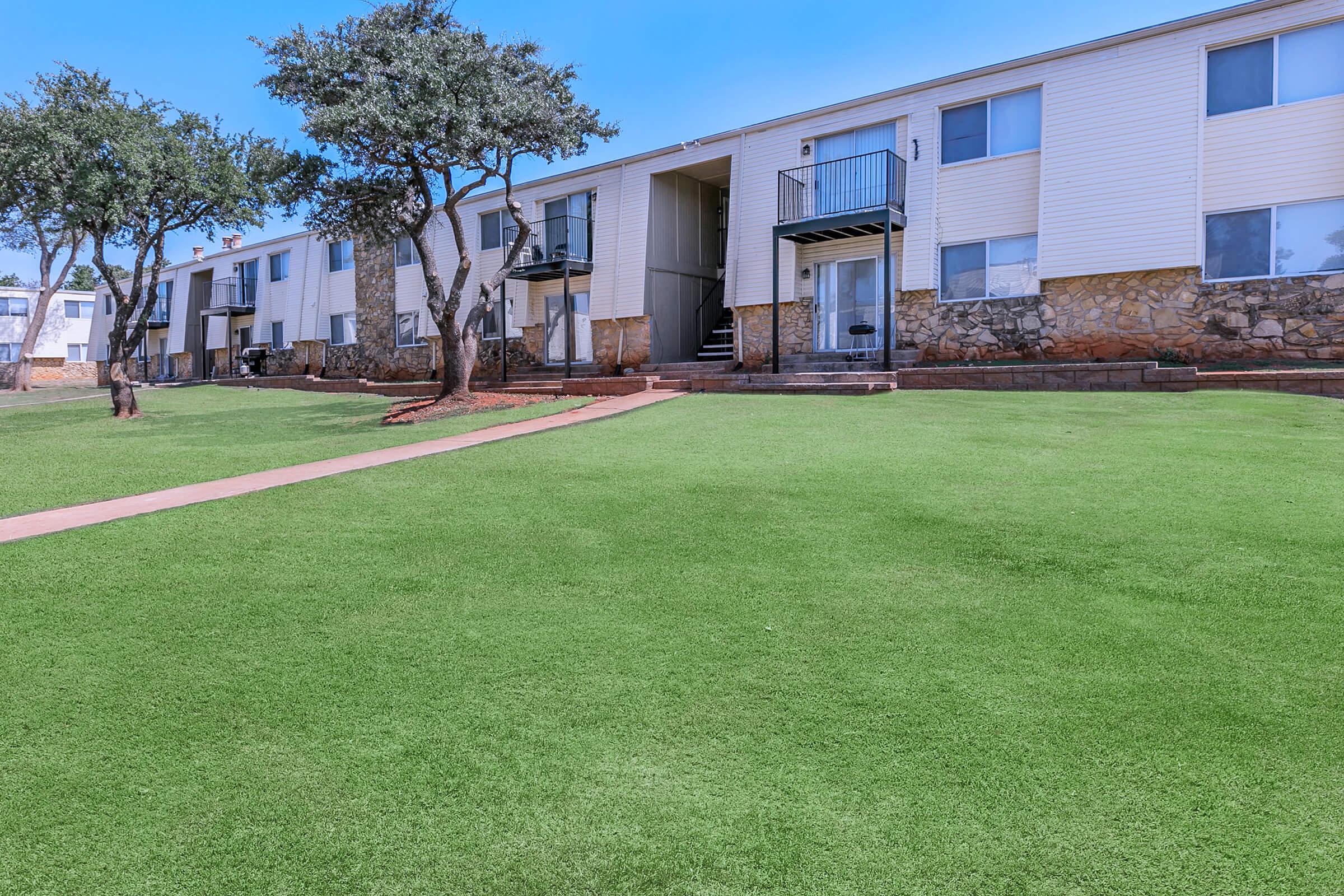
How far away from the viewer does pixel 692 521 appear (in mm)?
5012

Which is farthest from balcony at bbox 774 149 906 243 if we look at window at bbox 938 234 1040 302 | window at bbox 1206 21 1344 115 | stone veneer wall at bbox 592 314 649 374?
window at bbox 1206 21 1344 115

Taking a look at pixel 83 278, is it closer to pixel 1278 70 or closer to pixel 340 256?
pixel 340 256

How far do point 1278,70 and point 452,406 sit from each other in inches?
568

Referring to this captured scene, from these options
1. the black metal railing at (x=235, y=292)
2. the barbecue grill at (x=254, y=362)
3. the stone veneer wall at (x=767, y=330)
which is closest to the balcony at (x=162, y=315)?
the black metal railing at (x=235, y=292)

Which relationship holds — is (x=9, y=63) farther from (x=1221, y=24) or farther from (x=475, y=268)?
(x=1221, y=24)

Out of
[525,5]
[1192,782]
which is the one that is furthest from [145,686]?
[525,5]

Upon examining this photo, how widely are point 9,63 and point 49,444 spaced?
12.6 m

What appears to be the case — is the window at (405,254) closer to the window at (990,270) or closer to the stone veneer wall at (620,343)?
the stone veneer wall at (620,343)

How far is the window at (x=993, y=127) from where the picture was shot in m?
14.7

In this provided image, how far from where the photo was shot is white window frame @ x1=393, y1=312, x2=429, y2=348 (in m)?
25.1

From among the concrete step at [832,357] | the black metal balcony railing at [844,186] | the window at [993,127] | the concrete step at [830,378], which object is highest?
the window at [993,127]

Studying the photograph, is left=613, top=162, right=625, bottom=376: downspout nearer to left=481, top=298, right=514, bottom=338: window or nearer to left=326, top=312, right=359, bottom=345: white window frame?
left=481, top=298, right=514, bottom=338: window

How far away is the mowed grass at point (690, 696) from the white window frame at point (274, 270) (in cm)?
2840

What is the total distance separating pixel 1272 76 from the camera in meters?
12.5
